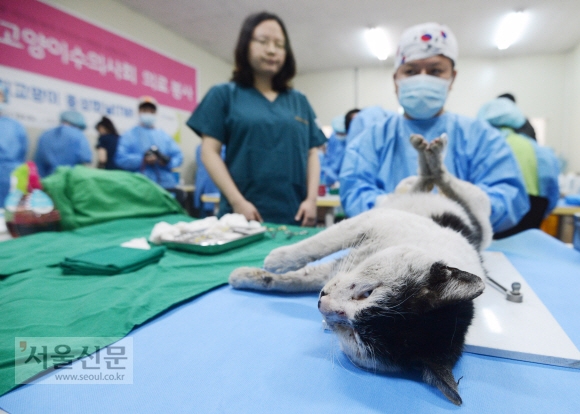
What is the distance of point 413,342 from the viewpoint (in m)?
0.60

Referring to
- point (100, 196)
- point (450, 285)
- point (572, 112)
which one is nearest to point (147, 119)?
point (100, 196)

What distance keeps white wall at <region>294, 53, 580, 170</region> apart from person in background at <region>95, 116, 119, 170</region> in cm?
535

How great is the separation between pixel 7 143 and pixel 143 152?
56.6 inches

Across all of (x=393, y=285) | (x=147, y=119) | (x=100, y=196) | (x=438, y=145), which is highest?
(x=147, y=119)

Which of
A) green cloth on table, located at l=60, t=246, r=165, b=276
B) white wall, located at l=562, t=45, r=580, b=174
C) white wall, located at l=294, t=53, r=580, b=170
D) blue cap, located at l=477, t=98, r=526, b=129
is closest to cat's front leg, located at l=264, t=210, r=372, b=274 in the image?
green cloth on table, located at l=60, t=246, r=165, b=276

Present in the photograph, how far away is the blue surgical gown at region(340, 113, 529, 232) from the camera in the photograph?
1.39 m

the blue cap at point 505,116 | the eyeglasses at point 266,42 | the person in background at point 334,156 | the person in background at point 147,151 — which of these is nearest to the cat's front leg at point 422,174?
the eyeglasses at point 266,42

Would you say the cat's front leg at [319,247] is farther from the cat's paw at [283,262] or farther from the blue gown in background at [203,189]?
the blue gown in background at [203,189]

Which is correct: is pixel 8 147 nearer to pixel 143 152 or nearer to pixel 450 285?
pixel 143 152

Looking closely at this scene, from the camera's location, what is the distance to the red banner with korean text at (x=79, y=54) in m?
3.22

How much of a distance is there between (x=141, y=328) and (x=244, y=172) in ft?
3.87

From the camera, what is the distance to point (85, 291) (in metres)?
0.89

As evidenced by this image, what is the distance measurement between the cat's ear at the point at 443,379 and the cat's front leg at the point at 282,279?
0.40 m

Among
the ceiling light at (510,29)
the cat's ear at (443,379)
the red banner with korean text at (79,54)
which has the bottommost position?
the cat's ear at (443,379)
